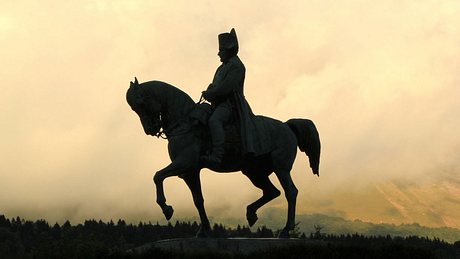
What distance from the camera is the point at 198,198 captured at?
20969 mm

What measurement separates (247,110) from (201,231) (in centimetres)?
265

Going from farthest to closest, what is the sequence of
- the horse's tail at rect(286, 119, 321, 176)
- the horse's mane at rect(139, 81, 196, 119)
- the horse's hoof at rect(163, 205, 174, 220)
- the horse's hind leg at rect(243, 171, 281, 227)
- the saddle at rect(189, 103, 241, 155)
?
the horse's tail at rect(286, 119, 321, 176)
the horse's hind leg at rect(243, 171, 281, 227)
the saddle at rect(189, 103, 241, 155)
the horse's mane at rect(139, 81, 196, 119)
the horse's hoof at rect(163, 205, 174, 220)

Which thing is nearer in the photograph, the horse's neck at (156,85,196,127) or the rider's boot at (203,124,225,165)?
the rider's boot at (203,124,225,165)

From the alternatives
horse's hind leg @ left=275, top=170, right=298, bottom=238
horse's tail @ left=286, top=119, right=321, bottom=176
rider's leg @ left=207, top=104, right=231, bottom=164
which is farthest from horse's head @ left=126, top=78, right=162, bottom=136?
horse's tail @ left=286, top=119, right=321, bottom=176

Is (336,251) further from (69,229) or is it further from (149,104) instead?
(69,229)

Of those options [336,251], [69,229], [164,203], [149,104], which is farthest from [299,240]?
[69,229]

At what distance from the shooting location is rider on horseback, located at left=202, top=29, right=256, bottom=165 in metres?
20.2

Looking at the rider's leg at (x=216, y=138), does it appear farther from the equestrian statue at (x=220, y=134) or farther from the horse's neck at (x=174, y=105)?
the horse's neck at (x=174, y=105)

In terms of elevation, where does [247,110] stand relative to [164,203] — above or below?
above

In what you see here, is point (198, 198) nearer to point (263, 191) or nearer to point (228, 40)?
point (263, 191)

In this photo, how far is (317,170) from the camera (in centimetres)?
2269

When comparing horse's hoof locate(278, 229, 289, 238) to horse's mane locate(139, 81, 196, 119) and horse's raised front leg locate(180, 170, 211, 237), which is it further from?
horse's mane locate(139, 81, 196, 119)

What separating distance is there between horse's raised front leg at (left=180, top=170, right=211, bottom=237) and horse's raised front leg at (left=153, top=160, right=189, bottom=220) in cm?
77

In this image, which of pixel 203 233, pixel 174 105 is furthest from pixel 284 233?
pixel 174 105
